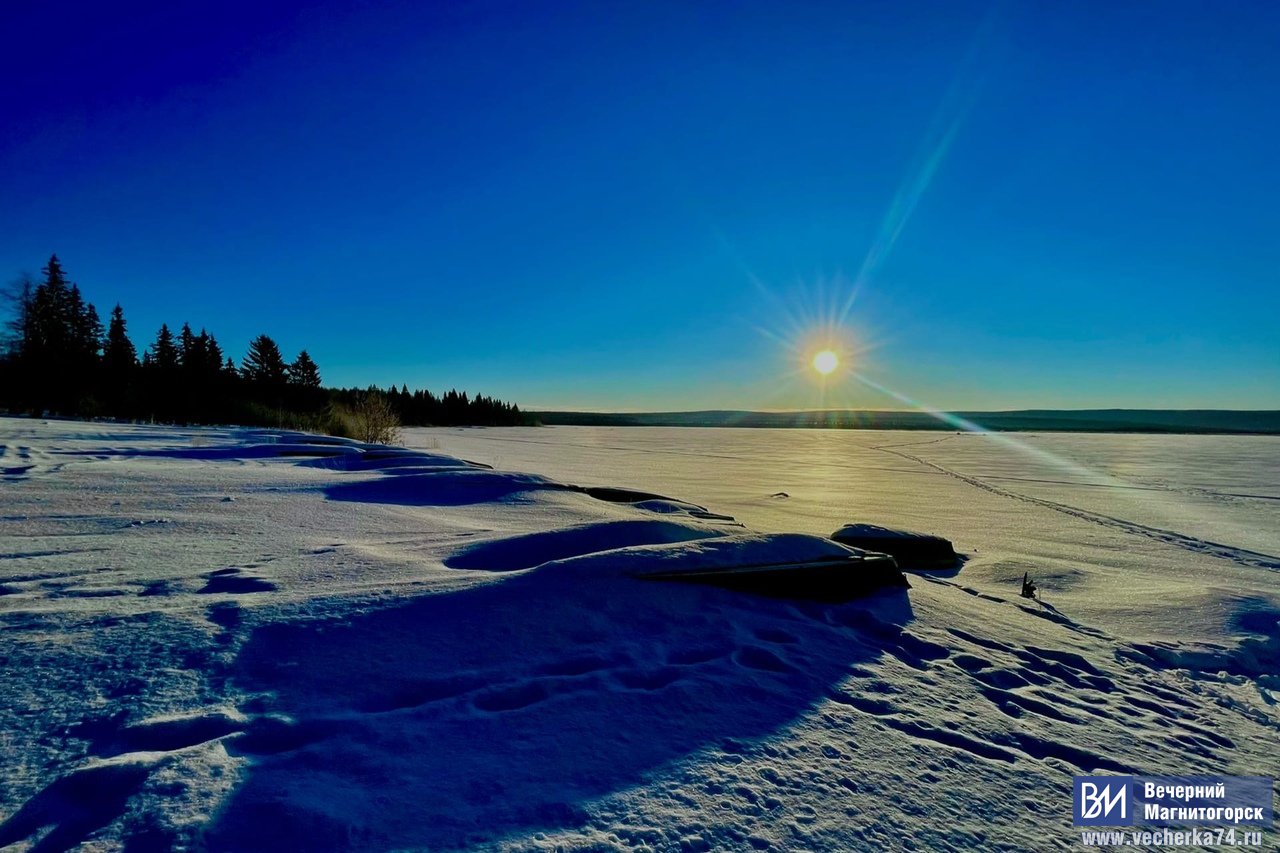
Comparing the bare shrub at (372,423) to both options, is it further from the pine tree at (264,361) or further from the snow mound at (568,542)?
the pine tree at (264,361)

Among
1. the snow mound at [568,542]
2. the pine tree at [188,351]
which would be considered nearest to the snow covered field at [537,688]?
the snow mound at [568,542]

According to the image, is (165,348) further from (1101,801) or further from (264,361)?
(1101,801)

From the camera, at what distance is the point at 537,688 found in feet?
6.19

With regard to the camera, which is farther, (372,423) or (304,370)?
(304,370)

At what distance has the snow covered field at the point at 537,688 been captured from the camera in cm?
134

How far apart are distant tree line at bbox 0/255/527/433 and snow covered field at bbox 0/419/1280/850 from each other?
13.9 meters

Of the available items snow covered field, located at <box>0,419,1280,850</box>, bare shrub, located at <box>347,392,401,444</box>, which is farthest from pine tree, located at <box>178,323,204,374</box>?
snow covered field, located at <box>0,419,1280,850</box>

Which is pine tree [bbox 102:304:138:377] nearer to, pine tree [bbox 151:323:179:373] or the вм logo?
pine tree [bbox 151:323:179:373]

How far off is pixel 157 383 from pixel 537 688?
1218 inches

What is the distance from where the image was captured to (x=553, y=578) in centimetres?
267

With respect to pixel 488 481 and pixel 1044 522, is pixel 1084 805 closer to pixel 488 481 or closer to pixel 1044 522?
pixel 488 481

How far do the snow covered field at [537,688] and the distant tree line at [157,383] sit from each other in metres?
13.9

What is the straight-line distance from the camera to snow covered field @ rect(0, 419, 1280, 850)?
4.39ft

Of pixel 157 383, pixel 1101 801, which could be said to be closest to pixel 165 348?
pixel 157 383
